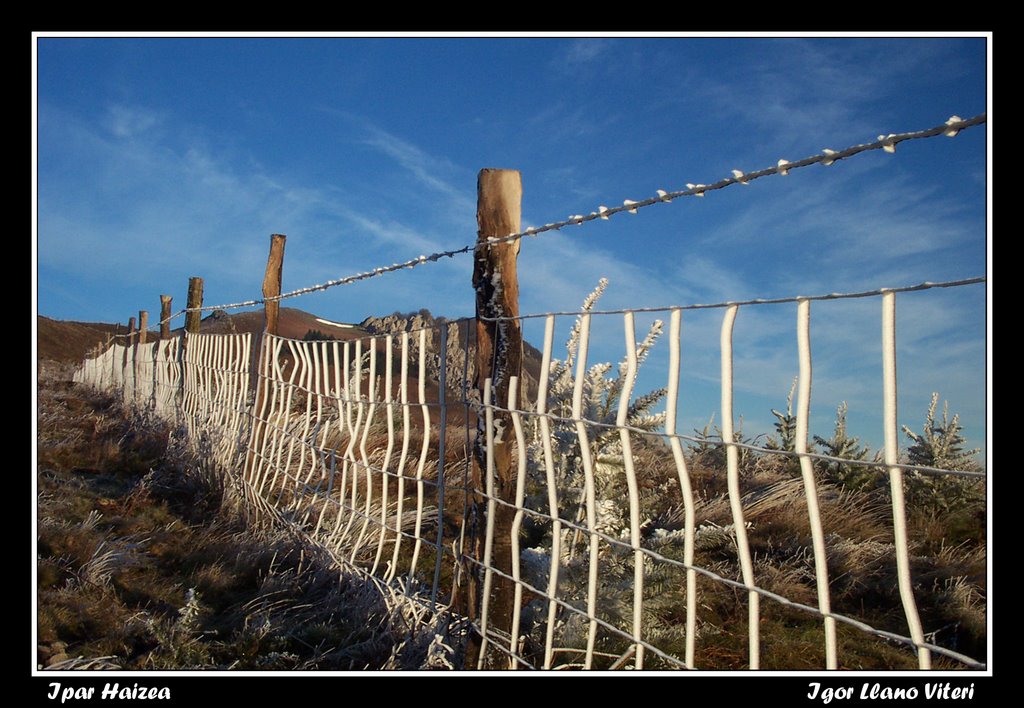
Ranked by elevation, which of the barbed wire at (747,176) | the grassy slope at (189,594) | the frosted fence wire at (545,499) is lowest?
the grassy slope at (189,594)

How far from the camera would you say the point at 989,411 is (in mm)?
1783

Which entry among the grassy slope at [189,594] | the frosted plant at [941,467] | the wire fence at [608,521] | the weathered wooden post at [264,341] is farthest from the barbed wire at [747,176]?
the frosted plant at [941,467]

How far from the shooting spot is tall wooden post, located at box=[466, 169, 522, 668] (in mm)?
3076

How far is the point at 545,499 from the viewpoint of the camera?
460 cm

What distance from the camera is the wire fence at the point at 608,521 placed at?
6.68 ft

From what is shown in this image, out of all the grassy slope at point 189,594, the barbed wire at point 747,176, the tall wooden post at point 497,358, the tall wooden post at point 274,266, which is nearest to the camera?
the barbed wire at point 747,176

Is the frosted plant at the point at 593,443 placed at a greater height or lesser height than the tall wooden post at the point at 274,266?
lesser

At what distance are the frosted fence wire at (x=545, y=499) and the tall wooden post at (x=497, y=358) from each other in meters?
0.04

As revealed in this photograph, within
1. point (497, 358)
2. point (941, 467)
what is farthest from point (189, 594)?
point (941, 467)

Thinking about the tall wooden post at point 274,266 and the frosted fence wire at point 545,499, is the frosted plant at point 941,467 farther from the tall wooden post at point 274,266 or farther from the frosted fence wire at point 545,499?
the tall wooden post at point 274,266

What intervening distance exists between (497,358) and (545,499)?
1785 mm

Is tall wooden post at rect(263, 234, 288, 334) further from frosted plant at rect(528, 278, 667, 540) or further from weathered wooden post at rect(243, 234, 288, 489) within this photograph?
frosted plant at rect(528, 278, 667, 540)

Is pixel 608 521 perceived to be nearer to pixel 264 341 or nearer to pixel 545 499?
pixel 545 499

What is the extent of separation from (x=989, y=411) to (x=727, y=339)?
2.08 ft
